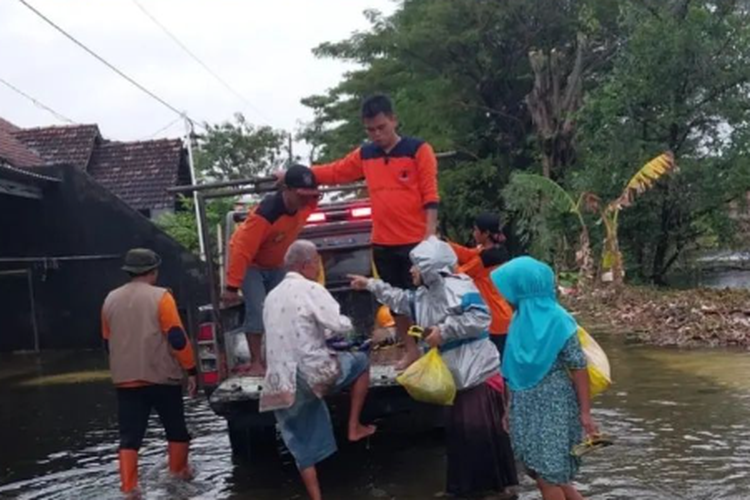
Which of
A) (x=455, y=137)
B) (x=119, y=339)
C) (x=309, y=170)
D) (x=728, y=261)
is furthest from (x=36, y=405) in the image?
(x=728, y=261)

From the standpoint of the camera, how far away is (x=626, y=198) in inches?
720

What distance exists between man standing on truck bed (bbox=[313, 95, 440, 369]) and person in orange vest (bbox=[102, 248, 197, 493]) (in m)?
1.56

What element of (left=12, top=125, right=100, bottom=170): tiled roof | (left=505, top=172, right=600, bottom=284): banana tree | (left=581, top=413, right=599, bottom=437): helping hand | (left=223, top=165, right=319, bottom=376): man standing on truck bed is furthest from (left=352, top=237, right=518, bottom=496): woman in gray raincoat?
(left=12, top=125, right=100, bottom=170): tiled roof

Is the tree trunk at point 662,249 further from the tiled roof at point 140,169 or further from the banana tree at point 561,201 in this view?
the tiled roof at point 140,169

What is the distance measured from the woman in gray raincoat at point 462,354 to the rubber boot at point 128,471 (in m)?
2.11

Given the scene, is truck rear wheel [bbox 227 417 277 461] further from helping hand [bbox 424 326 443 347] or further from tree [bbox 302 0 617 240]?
tree [bbox 302 0 617 240]

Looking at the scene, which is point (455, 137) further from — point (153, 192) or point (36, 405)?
point (36, 405)

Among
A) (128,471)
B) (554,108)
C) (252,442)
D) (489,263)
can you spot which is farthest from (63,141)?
(489,263)

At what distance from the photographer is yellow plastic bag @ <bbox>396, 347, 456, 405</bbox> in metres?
5.39

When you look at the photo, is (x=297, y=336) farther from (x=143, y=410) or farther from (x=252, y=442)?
(x=252, y=442)

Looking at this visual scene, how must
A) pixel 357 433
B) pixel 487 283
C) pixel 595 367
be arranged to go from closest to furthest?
pixel 595 367 < pixel 357 433 < pixel 487 283

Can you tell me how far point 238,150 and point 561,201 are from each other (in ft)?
78.0

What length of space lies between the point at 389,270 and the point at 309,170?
95 centimetres

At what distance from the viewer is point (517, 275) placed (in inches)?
A: 186
